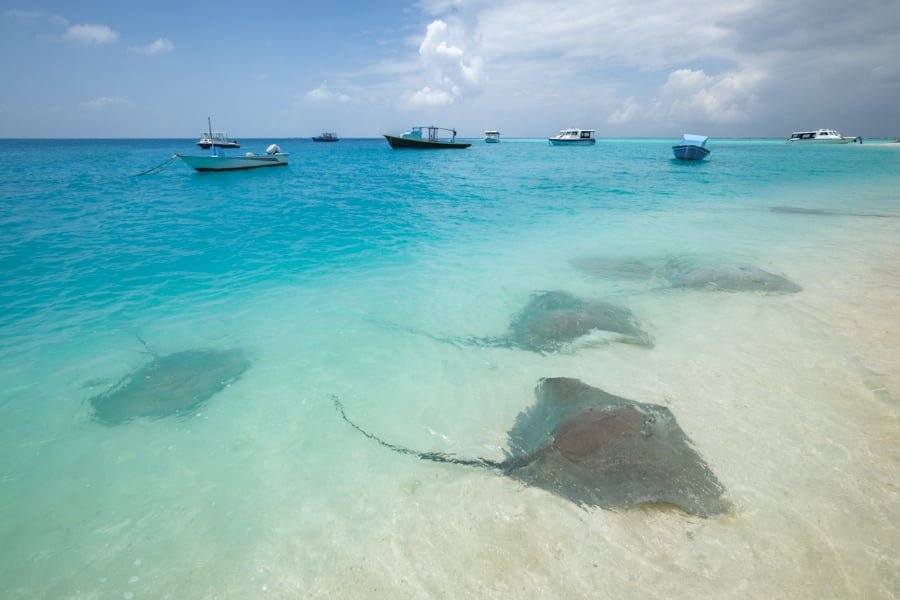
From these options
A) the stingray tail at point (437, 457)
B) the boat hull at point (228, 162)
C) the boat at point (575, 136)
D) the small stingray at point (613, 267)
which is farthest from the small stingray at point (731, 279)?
the boat at point (575, 136)

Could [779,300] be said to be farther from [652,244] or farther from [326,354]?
[326,354]

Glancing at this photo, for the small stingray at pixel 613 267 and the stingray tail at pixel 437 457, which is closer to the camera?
the stingray tail at pixel 437 457

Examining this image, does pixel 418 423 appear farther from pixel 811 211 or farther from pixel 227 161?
pixel 227 161

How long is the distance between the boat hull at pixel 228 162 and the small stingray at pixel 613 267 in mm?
32723

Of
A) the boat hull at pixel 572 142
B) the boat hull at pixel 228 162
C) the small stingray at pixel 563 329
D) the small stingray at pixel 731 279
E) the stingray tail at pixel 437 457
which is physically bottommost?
the stingray tail at pixel 437 457

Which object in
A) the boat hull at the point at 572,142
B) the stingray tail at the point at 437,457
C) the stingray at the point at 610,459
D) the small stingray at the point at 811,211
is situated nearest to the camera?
the stingray at the point at 610,459

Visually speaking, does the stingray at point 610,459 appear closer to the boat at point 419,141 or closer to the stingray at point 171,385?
the stingray at point 171,385

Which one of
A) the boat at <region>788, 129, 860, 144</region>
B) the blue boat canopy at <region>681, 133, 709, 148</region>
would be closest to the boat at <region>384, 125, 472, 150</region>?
the blue boat canopy at <region>681, 133, 709, 148</region>

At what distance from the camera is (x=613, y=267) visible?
35.2 ft

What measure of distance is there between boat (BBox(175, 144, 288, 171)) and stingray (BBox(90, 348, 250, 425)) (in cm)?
3101

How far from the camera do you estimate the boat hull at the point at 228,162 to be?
107 ft

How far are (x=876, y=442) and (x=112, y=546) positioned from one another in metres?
7.63

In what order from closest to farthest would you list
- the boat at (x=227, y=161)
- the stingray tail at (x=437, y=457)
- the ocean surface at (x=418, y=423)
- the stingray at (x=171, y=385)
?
the ocean surface at (x=418, y=423)
the stingray tail at (x=437, y=457)
the stingray at (x=171, y=385)
the boat at (x=227, y=161)

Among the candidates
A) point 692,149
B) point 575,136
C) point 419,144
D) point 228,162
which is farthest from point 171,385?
point 575,136
